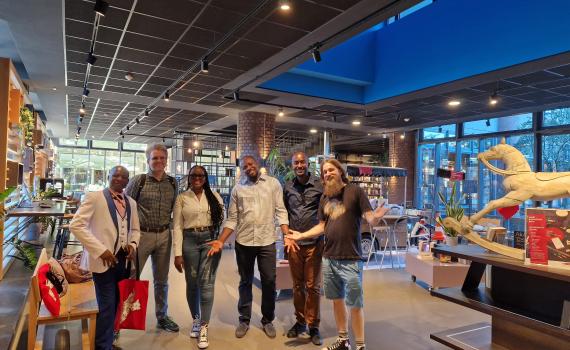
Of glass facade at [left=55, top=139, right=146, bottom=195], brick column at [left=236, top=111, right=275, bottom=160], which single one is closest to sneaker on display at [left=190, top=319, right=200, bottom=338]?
brick column at [left=236, top=111, right=275, bottom=160]

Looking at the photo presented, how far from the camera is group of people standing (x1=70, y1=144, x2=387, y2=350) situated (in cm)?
279

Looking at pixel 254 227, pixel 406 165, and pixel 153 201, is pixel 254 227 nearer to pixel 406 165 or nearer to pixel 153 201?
pixel 153 201

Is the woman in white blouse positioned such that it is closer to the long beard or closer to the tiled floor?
the tiled floor

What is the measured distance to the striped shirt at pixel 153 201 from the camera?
3.25 meters

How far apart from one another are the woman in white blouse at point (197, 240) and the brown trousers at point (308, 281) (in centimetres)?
73

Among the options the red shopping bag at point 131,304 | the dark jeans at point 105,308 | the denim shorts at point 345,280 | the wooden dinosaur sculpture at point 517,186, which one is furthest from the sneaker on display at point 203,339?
the wooden dinosaur sculpture at point 517,186

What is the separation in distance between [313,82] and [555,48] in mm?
4463

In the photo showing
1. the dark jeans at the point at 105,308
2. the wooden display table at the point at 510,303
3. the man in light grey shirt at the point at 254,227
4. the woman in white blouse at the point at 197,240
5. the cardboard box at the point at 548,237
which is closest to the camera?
the cardboard box at the point at 548,237

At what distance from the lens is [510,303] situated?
7.77 feet

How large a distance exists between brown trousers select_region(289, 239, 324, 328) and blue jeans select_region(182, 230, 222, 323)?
28.4 inches

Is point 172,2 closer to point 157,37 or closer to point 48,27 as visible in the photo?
point 157,37

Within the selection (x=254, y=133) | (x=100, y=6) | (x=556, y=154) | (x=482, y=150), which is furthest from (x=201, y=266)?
(x=482, y=150)

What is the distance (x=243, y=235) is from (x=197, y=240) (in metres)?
0.39

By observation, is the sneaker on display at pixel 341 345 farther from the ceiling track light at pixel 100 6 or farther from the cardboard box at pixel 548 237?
the ceiling track light at pixel 100 6
